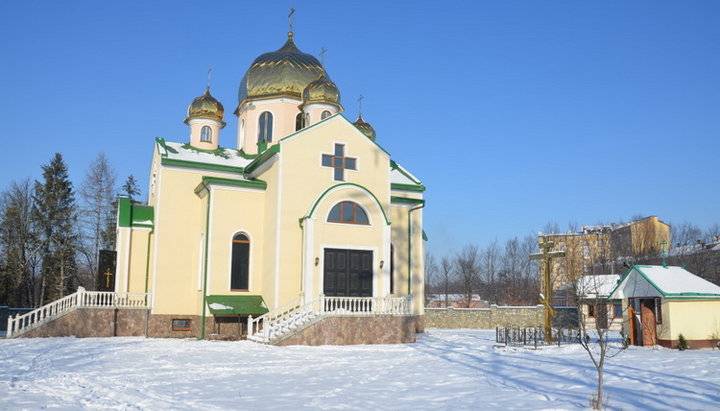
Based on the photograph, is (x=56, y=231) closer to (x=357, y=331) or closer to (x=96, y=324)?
(x=96, y=324)

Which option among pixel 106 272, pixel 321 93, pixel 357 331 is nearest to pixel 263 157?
pixel 321 93

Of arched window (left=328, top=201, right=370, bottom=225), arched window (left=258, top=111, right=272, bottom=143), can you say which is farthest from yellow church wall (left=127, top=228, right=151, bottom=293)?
arched window (left=328, top=201, right=370, bottom=225)

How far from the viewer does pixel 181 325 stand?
2383cm

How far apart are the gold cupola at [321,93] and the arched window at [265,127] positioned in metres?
2.33

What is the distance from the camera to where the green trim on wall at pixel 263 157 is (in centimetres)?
2266

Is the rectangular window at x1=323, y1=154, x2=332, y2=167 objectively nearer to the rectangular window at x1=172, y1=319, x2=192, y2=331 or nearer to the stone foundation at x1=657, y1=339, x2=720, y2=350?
the rectangular window at x1=172, y1=319, x2=192, y2=331

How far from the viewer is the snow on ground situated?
10.3 m

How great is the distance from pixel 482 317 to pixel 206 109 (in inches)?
844

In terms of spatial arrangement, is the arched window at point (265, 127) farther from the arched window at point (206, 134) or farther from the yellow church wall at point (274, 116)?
the arched window at point (206, 134)

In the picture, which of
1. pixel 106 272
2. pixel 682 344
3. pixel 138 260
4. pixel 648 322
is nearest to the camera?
pixel 682 344

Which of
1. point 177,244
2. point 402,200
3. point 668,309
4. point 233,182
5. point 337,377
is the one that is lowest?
point 337,377

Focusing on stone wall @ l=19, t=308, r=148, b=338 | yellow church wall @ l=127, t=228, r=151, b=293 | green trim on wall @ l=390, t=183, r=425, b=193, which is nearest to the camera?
stone wall @ l=19, t=308, r=148, b=338

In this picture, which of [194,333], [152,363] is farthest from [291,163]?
[152,363]

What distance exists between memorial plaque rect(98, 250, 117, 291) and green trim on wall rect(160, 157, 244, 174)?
4205 mm
